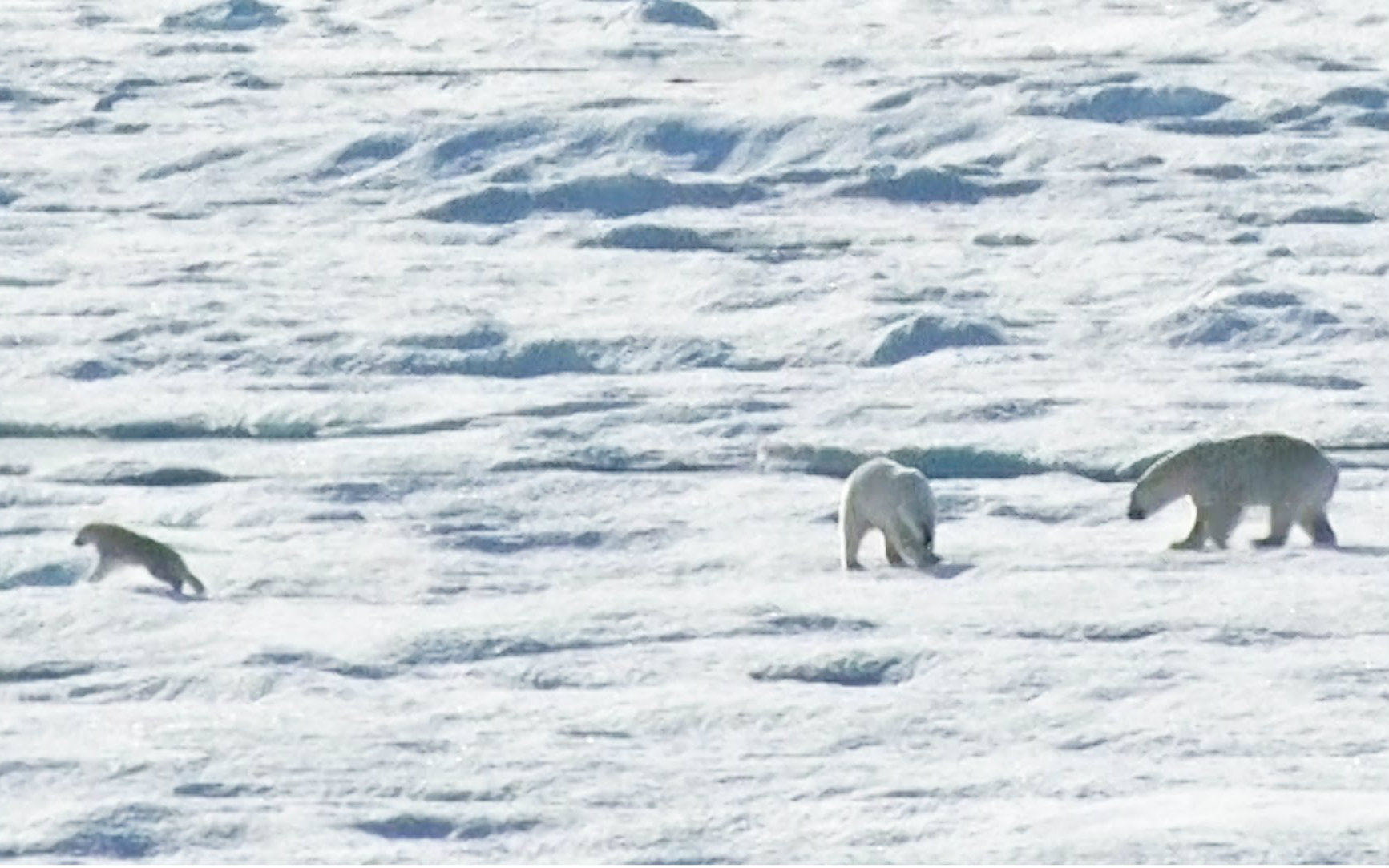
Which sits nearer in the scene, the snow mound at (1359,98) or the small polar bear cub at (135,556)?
the small polar bear cub at (135,556)

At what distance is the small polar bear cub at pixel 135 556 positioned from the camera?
706 cm

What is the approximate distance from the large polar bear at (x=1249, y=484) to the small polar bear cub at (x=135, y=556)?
82.8 inches

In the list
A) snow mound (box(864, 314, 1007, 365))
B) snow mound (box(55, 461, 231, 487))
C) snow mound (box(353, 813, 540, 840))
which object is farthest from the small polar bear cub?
snow mound (box(864, 314, 1007, 365))

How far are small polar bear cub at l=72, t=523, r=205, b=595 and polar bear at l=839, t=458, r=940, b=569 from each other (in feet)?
4.54

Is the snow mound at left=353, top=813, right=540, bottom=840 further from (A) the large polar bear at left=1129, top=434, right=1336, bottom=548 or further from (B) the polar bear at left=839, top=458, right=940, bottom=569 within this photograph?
(A) the large polar bear at left=1129, top=434, right=1336, bottom=548

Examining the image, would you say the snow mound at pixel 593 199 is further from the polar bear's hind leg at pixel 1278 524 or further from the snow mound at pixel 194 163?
the polar bear's hind leg at pixel 1278 524

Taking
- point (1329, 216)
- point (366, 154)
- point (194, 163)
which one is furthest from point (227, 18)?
point (1329, 216)

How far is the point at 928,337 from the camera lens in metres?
10.5

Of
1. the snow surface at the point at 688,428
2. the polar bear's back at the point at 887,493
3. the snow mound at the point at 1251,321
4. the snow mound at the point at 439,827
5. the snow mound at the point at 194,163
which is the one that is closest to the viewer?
the snow mound at the point at 439,827

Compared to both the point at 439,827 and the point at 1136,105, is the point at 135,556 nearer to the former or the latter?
the point at 439,827

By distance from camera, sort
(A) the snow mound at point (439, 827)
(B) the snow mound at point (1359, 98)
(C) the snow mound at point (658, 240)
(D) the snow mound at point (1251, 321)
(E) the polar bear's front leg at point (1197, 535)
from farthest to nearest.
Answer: (B) the snow mound at point (1359, 98) < (C) the snow mound at point (658, 240) < (D) the snow mound at point (1251, 321) < (E) the polar bear's front leg at point (1197, 535) < (A) the snow mound at point (439, 827)

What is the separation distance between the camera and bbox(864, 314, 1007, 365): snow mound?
10359 mm

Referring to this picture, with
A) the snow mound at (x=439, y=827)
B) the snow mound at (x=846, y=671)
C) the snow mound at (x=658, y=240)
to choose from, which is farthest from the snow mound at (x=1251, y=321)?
the snow mound at (x=439, y=827)

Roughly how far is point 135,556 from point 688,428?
2432 millimetres
